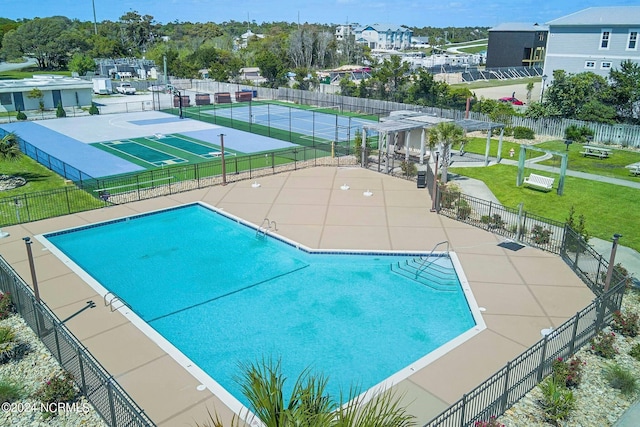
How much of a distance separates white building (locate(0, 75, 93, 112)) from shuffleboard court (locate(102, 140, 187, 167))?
2366 centimetres

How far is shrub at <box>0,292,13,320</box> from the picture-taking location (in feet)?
51.2

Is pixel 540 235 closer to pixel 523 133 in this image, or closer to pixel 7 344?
pixel 7 344

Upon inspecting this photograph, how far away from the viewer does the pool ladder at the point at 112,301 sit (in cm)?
1603

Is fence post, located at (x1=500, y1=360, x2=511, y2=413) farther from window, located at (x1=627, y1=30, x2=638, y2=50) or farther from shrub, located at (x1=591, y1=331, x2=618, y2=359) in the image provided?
window, located at (x1=627, y1=30, x2=638, y2=50)

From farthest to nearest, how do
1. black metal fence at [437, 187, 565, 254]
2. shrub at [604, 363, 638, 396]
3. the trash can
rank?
the trash can, black metal fence at [437, 187, 565, 254], shrub at [604, 363, 638, 396]

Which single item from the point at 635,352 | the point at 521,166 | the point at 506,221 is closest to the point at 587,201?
the point at 521,166

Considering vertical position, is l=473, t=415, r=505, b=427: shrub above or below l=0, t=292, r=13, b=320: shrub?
above

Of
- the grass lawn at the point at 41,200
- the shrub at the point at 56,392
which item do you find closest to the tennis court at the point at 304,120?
the grass lawn at the point at 41,200

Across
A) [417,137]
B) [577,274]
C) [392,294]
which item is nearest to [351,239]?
[392,294]

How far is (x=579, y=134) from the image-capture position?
40.9 m

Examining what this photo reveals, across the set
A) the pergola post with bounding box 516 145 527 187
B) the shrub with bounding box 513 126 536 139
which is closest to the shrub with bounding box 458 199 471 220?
the pergola post with bounding box 516 145 527 187

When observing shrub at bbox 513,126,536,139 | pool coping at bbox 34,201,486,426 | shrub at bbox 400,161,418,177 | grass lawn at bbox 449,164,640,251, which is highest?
shrub at bbox 513,126,536,139

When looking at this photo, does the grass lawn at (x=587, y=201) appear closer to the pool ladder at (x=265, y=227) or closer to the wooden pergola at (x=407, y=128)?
the wooden pergola at (x=407, y=128)

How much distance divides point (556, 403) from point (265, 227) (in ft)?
47.5
